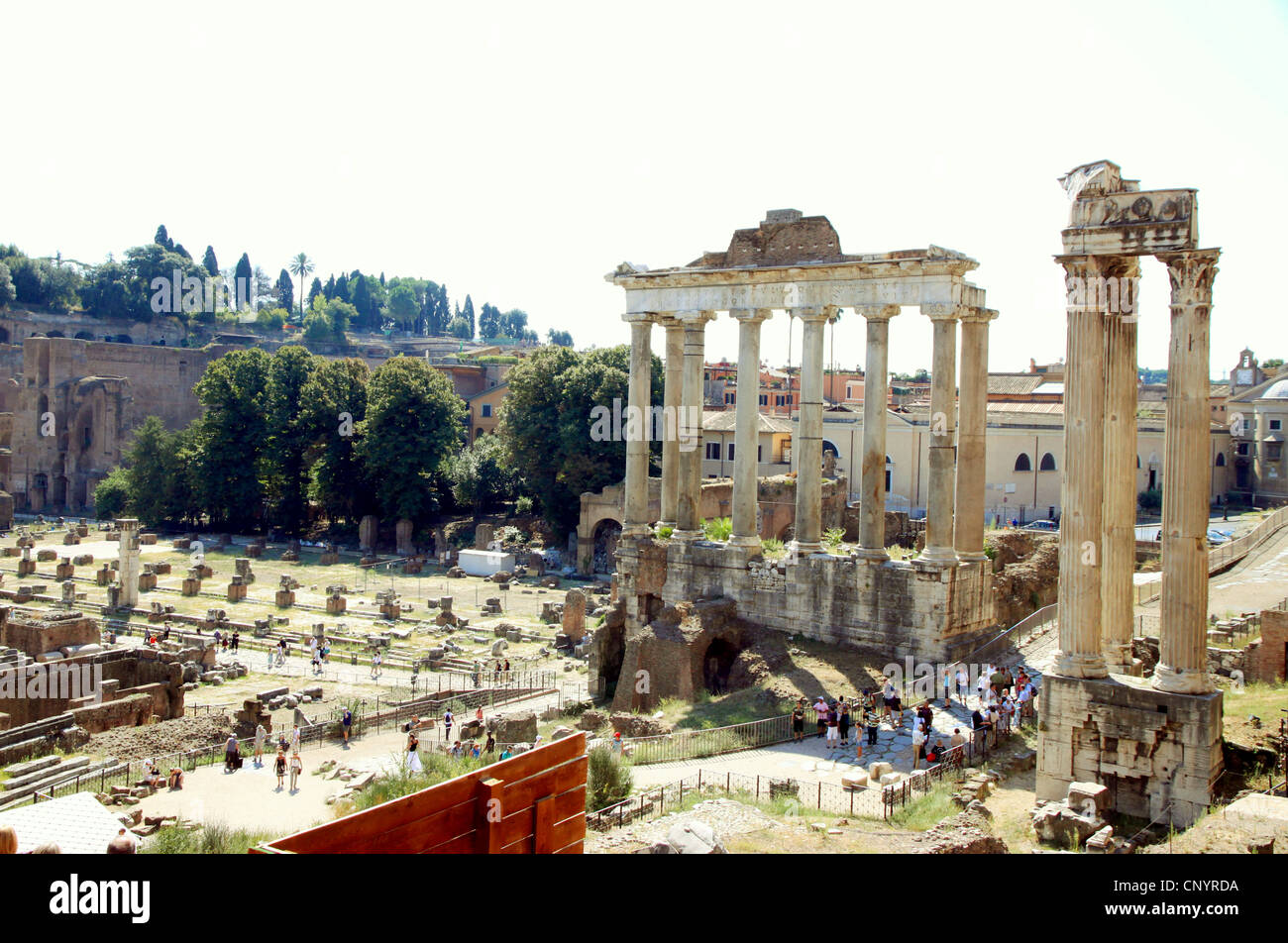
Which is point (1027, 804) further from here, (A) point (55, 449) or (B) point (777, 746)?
(A) point (55, 449)

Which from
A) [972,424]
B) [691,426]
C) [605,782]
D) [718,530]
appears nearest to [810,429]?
[691,426]

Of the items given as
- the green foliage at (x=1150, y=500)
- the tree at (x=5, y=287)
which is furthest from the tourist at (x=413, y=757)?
the tree at (x=5, y=287)

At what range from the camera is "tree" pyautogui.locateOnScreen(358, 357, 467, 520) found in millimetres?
53969

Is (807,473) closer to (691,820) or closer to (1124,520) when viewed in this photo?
(1124,520)

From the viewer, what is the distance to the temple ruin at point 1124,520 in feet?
45.7

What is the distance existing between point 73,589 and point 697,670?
28.0 metres

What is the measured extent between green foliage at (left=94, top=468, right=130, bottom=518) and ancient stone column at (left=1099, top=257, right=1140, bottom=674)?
6052 cm

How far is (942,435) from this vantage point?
23.5 meters

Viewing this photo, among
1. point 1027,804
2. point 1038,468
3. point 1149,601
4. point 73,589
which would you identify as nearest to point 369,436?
point 73,589

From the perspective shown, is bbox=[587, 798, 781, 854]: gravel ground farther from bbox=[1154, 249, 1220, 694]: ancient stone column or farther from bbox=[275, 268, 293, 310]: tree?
bbox=[275, 268, 293, 310]: tree

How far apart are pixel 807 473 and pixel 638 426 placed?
451cm

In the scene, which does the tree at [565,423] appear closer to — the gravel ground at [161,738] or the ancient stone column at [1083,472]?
the gravel ground at [161,738]

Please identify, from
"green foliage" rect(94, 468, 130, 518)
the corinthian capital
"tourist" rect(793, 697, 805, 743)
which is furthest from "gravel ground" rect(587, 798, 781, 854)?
"green foliage" rect(94, 468, 130, 518)
